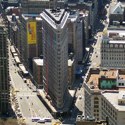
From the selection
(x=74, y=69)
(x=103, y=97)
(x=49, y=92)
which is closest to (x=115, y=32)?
(x=74, y=69)

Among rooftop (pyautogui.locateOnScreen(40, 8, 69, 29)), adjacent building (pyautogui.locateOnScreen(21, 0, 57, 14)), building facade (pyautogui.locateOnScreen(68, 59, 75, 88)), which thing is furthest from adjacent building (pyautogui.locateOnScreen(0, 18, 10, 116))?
adjacent building (pyautogui.locateOnScreen(21, 0, 57, 14))

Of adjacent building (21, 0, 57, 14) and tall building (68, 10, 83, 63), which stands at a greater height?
adjacent building (21, 0, 57, 14)

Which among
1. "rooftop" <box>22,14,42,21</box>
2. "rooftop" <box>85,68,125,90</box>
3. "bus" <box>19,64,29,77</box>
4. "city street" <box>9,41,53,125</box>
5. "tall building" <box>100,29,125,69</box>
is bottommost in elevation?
"city street" <box>9,41,53,125</box>

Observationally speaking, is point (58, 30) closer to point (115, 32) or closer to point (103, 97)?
point (115, 32)

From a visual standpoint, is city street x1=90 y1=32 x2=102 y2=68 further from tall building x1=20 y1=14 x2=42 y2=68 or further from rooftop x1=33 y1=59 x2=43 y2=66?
tall building x1=20 y1=14 x2=42 y2=68

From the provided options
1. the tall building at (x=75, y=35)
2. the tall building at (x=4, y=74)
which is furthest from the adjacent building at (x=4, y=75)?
the tall building at (x=75, y=35)

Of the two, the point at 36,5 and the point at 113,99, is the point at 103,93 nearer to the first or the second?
the point at 113,99

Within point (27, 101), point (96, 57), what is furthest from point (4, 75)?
point (96, 57)
